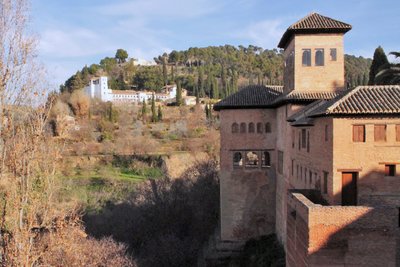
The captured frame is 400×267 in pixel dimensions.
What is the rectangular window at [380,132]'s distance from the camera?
11.0 metres

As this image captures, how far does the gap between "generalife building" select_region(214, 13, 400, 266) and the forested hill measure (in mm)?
48483

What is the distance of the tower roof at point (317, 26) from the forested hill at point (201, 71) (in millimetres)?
50171

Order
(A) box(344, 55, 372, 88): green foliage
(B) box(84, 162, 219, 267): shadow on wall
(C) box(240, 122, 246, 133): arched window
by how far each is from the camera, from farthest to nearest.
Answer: (A) box(344, 55, 372, 88): green foliage, (B) box(84, 162, 219, 267): shadow on wall, (C) box(240, 122, 246, 133): arched window

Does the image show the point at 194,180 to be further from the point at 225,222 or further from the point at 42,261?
the point at 42,261

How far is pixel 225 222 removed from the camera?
19.4 meters

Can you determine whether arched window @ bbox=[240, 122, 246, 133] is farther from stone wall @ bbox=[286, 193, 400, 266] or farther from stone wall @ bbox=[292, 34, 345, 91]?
stone wall @ bbox=[286, 193, 400, 266]

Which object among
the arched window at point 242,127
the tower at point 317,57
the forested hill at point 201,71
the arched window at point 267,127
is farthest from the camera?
the forested hill at point 201,71

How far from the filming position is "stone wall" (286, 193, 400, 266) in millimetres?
9391

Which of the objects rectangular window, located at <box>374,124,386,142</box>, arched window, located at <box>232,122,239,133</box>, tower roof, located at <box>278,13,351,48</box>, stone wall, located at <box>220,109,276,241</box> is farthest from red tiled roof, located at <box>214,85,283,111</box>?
rectangular window, located at <box>374,124,386,142</box>

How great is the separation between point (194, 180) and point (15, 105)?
971 inches

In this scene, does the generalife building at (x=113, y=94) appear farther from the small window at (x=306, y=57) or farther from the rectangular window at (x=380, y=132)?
the rectangular window at (x=380, y=132)

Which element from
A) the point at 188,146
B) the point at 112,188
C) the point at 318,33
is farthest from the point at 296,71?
the point at 188,146

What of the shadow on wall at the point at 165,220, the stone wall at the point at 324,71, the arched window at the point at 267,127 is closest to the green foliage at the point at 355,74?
the stone wall at the point at 324,71

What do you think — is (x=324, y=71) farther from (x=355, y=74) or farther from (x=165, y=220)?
(x=355, y=74)
